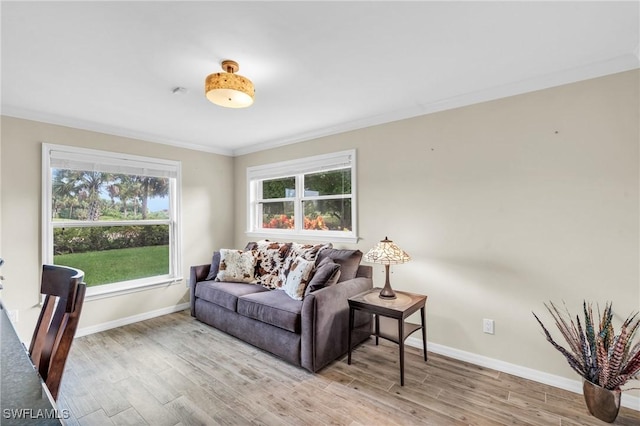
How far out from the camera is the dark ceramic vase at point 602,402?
5.83 feet

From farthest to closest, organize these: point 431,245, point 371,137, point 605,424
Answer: point 371,137 < point 431,245 < point 605,424

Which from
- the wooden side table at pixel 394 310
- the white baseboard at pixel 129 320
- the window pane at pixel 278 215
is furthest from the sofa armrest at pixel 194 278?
the wooden side table at pixel 394 310

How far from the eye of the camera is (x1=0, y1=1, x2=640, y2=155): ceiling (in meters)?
1.54

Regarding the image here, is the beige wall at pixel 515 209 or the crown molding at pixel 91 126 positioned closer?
the beige wall at pixel 515 209

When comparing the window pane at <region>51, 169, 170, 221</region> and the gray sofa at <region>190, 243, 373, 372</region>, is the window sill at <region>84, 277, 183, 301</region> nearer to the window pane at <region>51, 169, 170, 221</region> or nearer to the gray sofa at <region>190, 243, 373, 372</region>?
the gray sofa at <region>190, 243, 373, 372</region>

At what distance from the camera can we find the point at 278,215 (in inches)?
169

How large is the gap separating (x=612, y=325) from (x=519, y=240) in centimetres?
76

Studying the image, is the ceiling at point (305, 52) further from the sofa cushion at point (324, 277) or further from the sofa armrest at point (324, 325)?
the sofa armrest at point (324, 325)

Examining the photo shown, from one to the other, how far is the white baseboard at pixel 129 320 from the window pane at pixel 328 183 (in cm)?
233

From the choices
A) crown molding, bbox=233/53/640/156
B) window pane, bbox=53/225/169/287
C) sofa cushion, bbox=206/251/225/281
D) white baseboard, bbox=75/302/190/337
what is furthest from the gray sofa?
crown molding, bbox=233/53/640/156

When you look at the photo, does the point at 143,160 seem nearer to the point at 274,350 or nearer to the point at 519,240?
the point at 274,350

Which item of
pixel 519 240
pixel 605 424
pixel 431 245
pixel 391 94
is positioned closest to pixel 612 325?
pixel 605 424

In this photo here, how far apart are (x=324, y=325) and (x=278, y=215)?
7.00ft

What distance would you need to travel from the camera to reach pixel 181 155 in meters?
4.07
